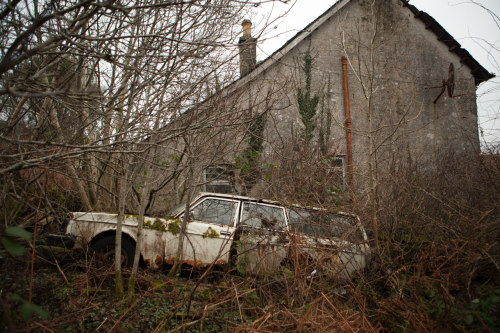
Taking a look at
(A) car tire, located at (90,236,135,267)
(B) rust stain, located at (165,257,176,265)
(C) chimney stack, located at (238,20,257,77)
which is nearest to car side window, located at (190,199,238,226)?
(B) rust stain, located at (165,257,176,265)

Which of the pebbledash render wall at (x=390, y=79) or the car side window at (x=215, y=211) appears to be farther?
the pebbledash render wall at (x=390, y=79)

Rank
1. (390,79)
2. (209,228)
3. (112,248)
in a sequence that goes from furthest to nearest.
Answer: (390,79), (209,228), (112,248)

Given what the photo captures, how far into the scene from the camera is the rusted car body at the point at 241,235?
12.1 ft

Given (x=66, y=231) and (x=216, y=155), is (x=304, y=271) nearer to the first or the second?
(x=216, y=155)

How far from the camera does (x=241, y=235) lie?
13.1 ft

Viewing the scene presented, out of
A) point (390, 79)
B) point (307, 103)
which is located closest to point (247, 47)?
point (307, 103)

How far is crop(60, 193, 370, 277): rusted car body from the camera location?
3.70 meters

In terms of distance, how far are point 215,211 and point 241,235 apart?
114 cm

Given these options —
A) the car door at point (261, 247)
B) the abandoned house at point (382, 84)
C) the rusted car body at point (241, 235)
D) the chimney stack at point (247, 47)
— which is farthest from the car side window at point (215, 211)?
the abandoned house at point (382, 84)

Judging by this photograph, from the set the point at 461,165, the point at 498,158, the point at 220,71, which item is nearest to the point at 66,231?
the point at 220,71

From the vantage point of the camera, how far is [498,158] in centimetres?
440

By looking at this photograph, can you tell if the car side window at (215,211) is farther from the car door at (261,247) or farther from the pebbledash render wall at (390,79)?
the pebbledash render wall at (390,79)

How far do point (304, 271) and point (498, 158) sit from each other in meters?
3.59

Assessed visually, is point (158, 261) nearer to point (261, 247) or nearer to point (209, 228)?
point (209, 228)
